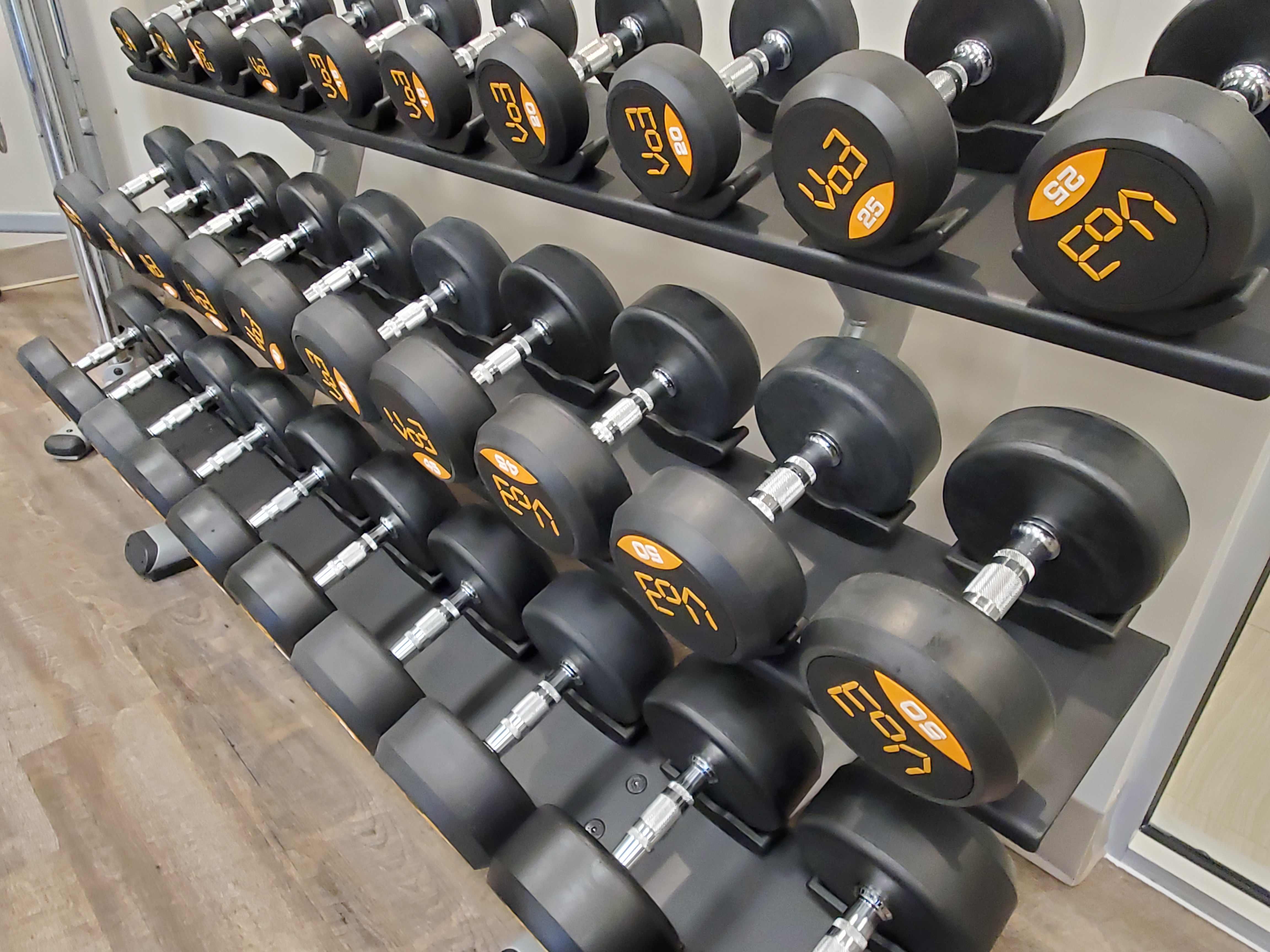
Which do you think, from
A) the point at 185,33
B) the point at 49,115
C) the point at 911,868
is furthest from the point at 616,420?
the point at 49,115

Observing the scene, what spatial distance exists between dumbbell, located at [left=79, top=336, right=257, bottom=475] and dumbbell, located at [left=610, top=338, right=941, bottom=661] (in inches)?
39.7

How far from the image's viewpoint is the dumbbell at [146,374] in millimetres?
1546

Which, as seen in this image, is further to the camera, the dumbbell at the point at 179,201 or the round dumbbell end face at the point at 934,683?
the dumbbell at the point at 179,201

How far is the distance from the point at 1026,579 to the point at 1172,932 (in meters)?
0.80

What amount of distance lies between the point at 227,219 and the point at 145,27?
0.43m


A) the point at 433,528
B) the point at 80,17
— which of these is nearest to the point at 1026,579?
the point at 433,528

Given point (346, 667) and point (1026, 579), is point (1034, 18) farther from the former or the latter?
point (346, 667)

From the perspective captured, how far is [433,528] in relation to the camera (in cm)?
120

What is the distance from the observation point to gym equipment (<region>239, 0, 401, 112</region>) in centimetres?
123

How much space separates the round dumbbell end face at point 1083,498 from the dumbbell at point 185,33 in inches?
58.2

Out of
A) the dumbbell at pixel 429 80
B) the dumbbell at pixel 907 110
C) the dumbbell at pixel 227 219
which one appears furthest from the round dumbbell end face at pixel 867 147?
the dumbbell at pixel 227 219

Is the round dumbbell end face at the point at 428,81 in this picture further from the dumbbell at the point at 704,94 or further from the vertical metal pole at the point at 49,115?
the vertical metal pole at the point at 49,115

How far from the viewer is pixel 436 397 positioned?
970mm

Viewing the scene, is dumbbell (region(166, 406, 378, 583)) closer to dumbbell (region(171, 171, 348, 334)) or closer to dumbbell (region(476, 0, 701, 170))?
dumbbell (region(171, 171, 348, 334))
